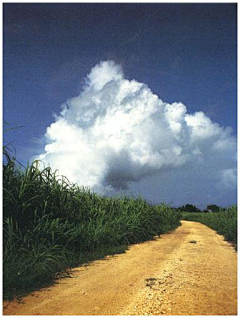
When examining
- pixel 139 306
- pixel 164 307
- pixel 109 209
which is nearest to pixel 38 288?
pixel 139 306

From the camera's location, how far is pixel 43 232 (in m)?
4.73

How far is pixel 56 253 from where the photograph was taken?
4.77 m

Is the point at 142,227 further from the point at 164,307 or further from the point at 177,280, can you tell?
the point at 164,307

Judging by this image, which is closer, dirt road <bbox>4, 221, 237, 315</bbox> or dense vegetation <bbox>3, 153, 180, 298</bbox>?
dirt road <bbox>4, 221, 237, 315</bbox>

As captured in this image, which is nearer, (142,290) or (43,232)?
(142,290)

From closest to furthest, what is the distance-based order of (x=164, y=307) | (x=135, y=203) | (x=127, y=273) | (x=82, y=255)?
(x=164, y=307)
(x=127, y=273)
(x=82, y=255)
(x=135, y=203)

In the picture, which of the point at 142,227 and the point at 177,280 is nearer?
the point at 177,280

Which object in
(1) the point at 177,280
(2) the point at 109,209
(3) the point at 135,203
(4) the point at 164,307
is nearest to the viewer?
(4) the point at 164,307

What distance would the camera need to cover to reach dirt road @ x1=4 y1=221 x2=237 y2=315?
280 centimetres

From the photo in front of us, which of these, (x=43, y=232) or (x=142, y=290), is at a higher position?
(x=43, y=232)

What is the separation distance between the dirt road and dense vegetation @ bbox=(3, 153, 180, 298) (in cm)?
27

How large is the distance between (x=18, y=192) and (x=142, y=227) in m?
4.92

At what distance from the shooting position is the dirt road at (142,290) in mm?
2797

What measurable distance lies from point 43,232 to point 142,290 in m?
1.99
